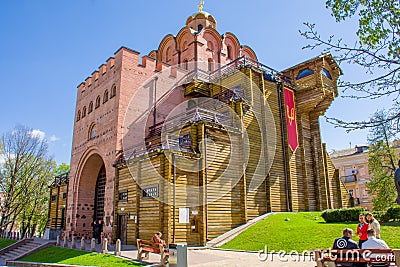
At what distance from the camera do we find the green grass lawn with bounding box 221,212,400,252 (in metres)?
11.6

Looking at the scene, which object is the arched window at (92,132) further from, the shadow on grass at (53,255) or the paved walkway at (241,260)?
the paved walkway at (241,260)

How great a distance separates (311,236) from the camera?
12.6m

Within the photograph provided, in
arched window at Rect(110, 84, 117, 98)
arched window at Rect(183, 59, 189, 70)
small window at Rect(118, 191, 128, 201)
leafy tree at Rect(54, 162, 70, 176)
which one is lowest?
small window at Rect(118, 191, 128, 201)

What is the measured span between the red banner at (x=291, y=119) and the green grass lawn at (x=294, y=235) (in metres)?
5.98

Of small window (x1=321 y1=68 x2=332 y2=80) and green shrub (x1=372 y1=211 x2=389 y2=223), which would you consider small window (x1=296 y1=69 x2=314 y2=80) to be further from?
green shrub (x1=372 y1=211 x2=389 y2=223)

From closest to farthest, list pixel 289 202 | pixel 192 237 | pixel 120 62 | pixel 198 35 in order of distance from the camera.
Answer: pixel 192 237, pixel 289 202, pixel 120 62, pixel 198 35

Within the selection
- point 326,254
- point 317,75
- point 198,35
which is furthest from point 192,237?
point 198,35

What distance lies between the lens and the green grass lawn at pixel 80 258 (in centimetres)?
1143

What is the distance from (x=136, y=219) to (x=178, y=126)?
17.4 ft

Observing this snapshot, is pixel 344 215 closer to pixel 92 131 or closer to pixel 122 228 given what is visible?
pixel 122 228

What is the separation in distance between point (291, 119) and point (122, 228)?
12.9 m

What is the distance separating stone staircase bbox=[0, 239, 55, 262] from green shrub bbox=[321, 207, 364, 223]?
51.6 ft

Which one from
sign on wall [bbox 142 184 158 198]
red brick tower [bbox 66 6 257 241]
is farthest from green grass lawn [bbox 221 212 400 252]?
red brick tower [bbox 66 6 257 241]

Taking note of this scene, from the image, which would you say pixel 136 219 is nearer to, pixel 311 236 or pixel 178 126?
pixel 178 126
